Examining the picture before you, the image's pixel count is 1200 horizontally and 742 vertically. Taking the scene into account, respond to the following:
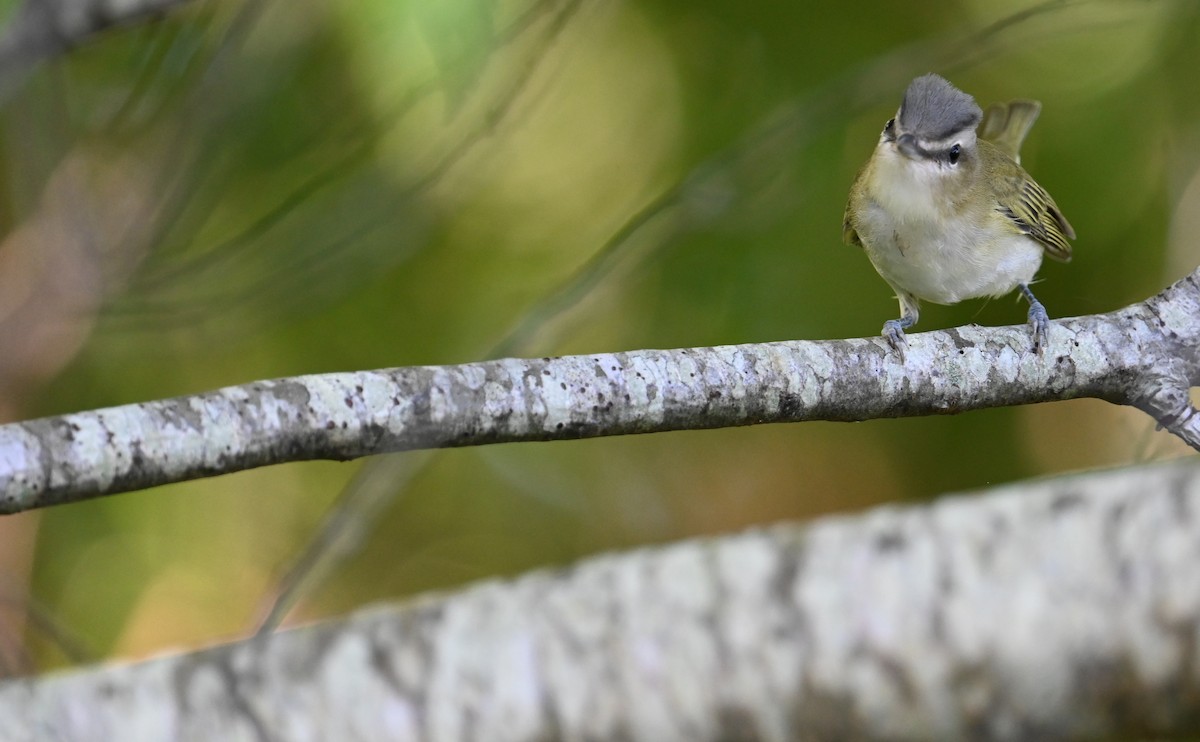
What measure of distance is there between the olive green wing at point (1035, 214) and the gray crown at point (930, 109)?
1.04ft

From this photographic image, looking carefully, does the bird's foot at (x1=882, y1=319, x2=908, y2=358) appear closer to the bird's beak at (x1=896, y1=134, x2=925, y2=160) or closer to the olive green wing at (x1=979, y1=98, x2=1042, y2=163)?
the bird's beak at (x1=896, y1=134, x2=925, y2=160)

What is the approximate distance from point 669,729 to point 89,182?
2241 millimetres

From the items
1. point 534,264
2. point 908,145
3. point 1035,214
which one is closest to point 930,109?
point 908,145

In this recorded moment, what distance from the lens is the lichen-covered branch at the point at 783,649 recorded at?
0.67 meters

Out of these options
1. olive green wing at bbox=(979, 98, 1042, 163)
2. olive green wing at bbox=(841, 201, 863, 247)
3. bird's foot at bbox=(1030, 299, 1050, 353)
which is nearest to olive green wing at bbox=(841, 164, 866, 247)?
olive green wing at bbox=(841, 201, 863, 247)

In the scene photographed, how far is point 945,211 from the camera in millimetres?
2439

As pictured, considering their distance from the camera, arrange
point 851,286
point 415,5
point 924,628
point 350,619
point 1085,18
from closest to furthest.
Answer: point 924,628 < point 350,619 < point 415,5 < point 1085,18 < point 851,286

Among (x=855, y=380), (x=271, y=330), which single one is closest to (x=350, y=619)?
(x=855, y=380)

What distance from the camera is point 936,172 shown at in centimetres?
242

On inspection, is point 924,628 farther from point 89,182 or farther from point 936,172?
point 89,182

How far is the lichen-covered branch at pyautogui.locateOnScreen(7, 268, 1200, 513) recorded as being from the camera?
1.03m

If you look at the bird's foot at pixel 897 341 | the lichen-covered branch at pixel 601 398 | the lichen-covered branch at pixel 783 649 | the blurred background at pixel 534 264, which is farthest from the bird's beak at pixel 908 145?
the lichen-covered branch at pixel 783 649

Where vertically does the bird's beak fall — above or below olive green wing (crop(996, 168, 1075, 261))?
above

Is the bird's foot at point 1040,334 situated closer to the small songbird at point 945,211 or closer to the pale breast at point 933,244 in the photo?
the small songbird at point 945,211
